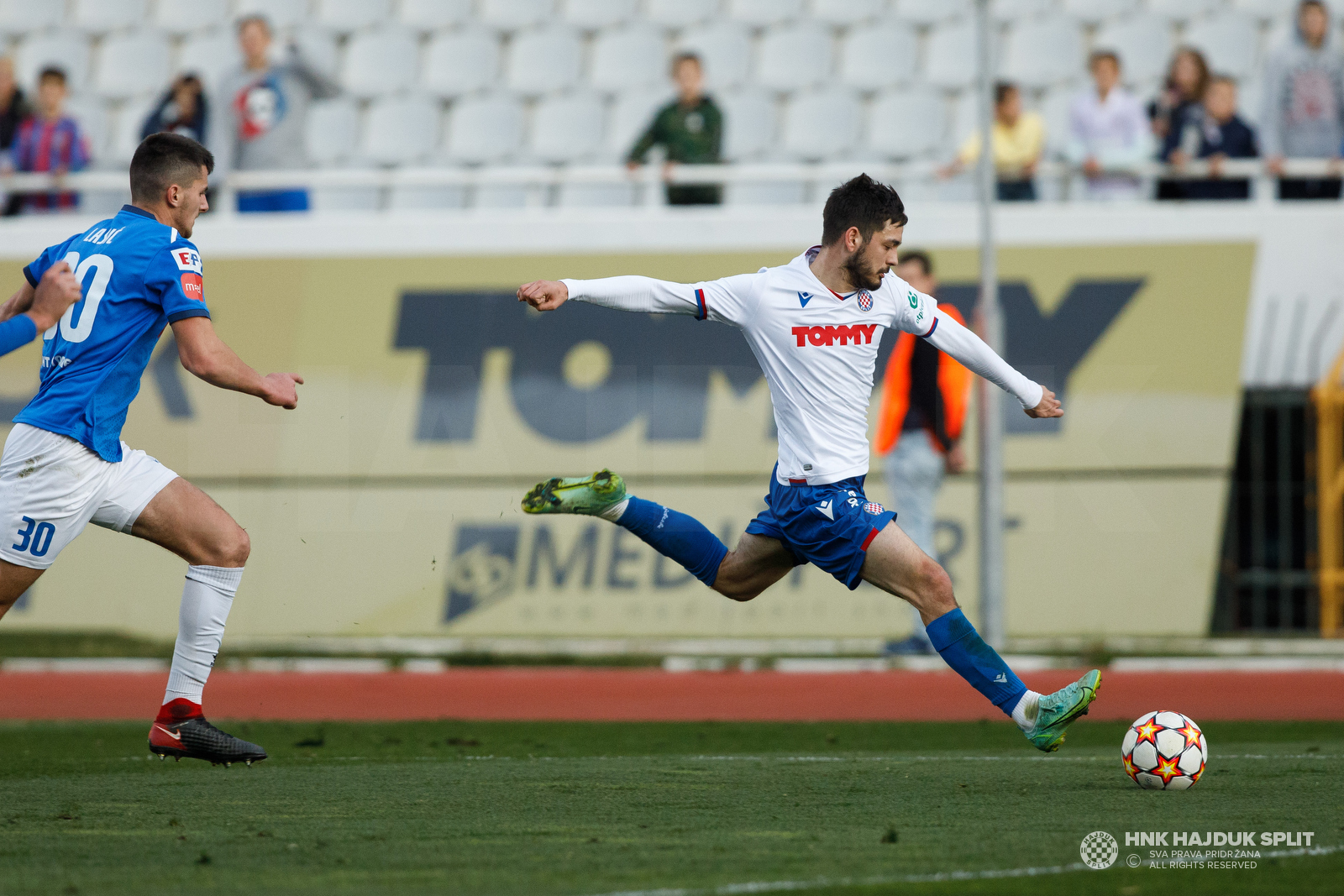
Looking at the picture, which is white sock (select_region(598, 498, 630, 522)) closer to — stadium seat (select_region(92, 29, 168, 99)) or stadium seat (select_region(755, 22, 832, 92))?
stadium seat (select_region(755, 22, 832, 92))

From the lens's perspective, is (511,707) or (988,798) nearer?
(988,798)

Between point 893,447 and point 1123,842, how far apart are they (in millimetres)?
6608

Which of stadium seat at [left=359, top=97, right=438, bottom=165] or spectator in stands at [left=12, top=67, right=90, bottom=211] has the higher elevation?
stadium seat at [left=359, top=97, right=438, bottom=165]

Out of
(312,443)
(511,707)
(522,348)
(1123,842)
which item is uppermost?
(522,348)

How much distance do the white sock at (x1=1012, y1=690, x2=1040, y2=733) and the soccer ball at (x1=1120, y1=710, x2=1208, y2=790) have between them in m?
0.35

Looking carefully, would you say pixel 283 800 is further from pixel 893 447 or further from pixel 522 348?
pixel 522 348

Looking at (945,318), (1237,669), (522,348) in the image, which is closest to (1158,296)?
(1237,669)

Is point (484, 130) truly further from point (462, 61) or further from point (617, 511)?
point (617, 511)

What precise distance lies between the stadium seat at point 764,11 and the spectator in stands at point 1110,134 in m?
5.00

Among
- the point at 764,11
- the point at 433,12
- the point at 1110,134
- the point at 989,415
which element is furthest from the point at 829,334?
the point at 433,12

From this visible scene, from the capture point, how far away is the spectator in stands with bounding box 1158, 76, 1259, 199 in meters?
13.7

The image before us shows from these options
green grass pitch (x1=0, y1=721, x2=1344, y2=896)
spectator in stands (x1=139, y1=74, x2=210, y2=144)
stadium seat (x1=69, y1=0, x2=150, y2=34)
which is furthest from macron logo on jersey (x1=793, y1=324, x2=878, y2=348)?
stadium seat (x1=69, y1=0, x2=150, y2=34)

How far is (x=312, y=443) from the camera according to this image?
540 inches

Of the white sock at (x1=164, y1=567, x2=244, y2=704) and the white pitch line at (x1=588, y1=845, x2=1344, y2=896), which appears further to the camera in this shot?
the white sock at (x1=164, y1=567, x2=244, y2=704)
